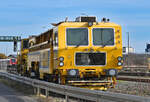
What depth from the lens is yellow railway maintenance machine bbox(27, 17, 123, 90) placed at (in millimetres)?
15070

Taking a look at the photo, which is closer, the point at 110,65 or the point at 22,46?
the point at 110,65

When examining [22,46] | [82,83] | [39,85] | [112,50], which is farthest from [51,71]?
[22,46]

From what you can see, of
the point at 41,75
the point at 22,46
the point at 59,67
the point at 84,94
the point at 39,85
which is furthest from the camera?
the point at 22,46

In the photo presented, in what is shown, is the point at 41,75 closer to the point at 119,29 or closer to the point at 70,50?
the point at 70,50

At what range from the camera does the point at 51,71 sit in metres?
16.5

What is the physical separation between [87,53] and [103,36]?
1.10m

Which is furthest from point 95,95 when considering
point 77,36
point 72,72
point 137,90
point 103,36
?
Result: point 137,90

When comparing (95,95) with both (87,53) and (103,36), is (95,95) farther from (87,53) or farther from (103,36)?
(103,36)

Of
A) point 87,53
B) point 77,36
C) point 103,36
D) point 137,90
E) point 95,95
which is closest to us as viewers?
point 95,95

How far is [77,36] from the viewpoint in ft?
50.6

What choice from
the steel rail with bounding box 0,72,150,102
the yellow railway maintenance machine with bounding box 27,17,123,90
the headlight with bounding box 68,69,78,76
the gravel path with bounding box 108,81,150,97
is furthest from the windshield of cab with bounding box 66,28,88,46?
the gravel path with bounding box 108,81,150,97

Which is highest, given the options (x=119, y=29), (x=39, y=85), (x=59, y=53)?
(x=119, y=29)

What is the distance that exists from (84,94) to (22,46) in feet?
66.0

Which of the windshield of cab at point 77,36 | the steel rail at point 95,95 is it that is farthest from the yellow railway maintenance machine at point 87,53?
the steel rail at point 95,95
